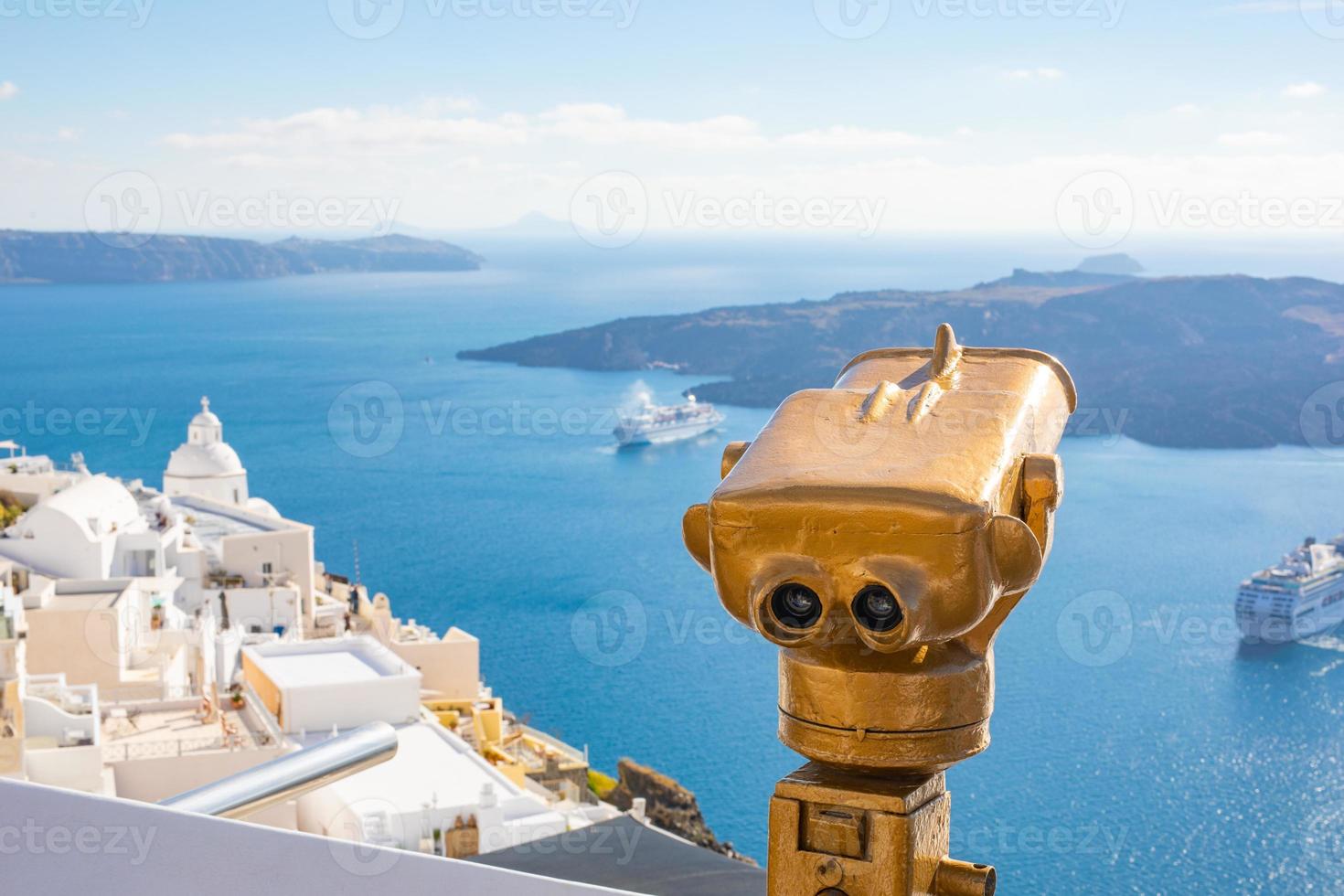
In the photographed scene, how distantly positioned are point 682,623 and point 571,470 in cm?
2046

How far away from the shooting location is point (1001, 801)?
2620cm

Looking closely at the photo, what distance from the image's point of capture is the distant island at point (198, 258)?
102562mm

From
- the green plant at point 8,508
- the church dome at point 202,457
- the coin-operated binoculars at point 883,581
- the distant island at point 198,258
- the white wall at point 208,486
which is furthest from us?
the distant island at point 198,258

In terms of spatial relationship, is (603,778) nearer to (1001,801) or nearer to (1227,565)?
(1001,801)

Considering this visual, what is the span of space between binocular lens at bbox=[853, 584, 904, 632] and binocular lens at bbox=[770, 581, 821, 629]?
44mm

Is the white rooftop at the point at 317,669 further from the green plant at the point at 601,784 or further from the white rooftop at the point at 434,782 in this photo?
the green plant at the point at 601,784

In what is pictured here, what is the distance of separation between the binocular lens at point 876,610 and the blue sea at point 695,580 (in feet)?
74.0

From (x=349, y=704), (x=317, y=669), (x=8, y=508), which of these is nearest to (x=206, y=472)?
(x=8, y=508)

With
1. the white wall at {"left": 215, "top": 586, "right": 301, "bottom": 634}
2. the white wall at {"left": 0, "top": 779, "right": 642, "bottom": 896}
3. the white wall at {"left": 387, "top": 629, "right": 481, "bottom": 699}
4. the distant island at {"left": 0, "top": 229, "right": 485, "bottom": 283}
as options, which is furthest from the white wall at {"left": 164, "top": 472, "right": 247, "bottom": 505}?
the distant island at {"left": 0, "top": 229, "right": 485, "bottom": 283}

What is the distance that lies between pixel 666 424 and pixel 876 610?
57031mm

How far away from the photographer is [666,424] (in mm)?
58562

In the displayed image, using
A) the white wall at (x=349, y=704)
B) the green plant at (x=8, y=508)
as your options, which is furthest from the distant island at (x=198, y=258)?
the white wall at (x=349, y=704)

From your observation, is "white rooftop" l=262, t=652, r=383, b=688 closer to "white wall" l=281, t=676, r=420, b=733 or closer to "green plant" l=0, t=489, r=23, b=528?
"white wall" l=281, t=676, r=420, b=733

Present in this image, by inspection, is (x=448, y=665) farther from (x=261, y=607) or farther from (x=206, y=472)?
(x=206, y=472)
